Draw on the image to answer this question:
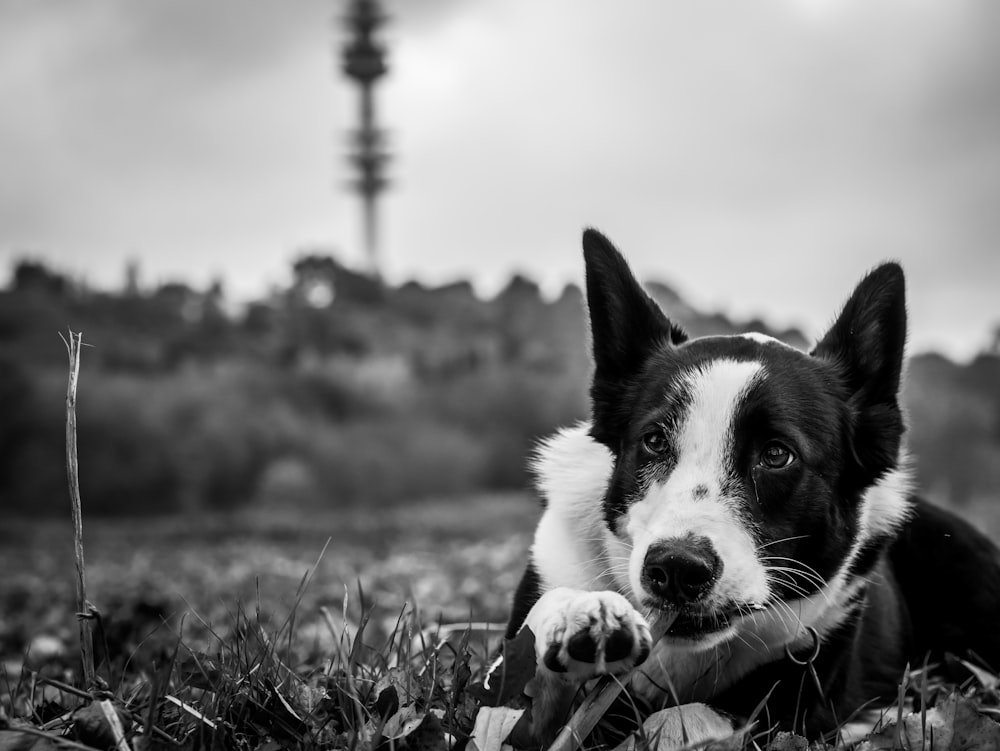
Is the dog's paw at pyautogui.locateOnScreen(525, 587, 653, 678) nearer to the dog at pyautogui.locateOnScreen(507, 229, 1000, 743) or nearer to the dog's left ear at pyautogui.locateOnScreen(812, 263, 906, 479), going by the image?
the dog at pyautogui.locateOnScreen(507, 229, 1000, 743)

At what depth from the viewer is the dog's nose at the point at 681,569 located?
244 centimetres

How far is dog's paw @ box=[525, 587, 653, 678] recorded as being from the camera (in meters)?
2.11

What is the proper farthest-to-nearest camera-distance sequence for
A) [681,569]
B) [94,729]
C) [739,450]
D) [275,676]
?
[739,450] → [275,676] → [681,569] → [94,729]

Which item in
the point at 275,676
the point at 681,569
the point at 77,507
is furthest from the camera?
the point at 275,676

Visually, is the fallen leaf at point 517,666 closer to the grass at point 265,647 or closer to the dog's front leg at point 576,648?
the dog's front leg at point 576,648

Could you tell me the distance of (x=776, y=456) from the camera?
Result: 9.27 ft

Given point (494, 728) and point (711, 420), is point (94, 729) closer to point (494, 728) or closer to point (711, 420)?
point (494, 728)

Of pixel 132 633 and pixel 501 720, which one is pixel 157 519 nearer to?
pixel 132 633

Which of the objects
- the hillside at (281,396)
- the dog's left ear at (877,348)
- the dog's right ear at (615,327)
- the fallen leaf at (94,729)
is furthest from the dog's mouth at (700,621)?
the hillside at (281,396)

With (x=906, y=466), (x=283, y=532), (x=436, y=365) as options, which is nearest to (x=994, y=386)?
(x=436, y=365)

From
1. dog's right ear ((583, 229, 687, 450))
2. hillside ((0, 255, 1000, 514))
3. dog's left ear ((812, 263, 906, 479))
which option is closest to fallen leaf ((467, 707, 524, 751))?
dog's right ear ((583, 229, 687, 450))

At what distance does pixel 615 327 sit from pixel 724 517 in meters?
0.94

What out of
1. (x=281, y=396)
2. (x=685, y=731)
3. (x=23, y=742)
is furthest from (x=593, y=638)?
(x=281, y=396)

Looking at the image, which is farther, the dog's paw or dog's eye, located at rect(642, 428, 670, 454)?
dog's eye, located at rect(642, 428, 670, 454)
